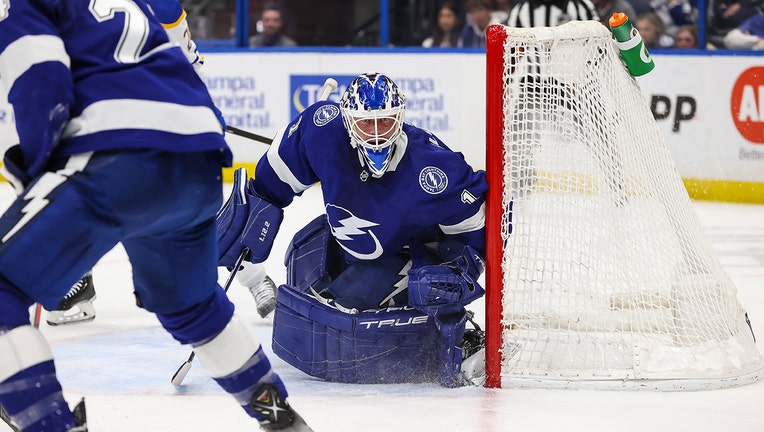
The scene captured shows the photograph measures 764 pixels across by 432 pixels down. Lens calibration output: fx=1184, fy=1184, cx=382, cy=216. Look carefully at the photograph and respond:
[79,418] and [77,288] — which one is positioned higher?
[79,418]

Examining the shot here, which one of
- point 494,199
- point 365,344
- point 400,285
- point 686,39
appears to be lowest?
point 365,344

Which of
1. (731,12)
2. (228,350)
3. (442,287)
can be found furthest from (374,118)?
(731,12)

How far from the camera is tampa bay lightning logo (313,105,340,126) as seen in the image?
9.83 feet

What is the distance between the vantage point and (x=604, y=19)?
668cm

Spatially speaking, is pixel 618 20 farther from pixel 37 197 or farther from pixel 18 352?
pixel 18 352

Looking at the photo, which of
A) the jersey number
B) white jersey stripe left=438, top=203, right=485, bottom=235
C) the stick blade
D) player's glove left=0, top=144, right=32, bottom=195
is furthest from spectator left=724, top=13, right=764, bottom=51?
player's glove left=0, top=144, right=32, bottom=195

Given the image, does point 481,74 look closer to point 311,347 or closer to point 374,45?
point 374,45

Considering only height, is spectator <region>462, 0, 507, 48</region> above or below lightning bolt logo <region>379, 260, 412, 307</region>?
above

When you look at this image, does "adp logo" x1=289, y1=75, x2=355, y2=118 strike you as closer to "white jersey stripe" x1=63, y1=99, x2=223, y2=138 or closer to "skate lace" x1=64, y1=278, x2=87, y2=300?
"skate lace" x1=64, y1=278, x2=87, y2=300

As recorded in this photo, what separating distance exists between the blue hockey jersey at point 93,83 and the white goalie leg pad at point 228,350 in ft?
1.25

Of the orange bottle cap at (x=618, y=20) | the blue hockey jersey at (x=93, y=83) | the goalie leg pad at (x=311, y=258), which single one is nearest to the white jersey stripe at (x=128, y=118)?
the blue hockey jersey at (x=93, y=83)

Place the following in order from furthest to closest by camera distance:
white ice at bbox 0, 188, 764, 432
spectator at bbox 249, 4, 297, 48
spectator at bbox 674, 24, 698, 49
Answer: spectator at bbox 249, 4, 297, 48 → spectator at bbox 674, 24, 698, 49 → white ice at bbox 0, 188, 764, 432

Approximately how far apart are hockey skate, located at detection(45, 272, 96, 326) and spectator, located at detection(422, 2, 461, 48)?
12.1ft

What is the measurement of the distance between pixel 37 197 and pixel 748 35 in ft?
17.8
